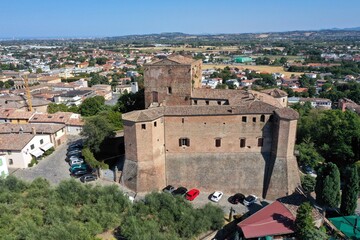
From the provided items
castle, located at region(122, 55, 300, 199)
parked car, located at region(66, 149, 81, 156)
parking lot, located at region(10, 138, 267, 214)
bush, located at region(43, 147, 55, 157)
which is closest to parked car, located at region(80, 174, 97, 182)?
Result: parking lot, located at region(10, 138, 267, 214)

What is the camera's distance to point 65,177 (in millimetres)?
33781

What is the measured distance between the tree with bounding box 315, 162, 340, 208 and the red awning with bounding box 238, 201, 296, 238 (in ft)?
13.2

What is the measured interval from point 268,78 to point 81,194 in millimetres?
95120

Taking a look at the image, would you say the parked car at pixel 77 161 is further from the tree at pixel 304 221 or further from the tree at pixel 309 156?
the tree at pixel 309 156

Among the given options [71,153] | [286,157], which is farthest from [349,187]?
[71,153]

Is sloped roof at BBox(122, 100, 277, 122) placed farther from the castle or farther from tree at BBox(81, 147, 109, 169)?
tree at BBox(81, 147, 109, 169)

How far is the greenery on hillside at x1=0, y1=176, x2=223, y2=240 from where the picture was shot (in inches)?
856

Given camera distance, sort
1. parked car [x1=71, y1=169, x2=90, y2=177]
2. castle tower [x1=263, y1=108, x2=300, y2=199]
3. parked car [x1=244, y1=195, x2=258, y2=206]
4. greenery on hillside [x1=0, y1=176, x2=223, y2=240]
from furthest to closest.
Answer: parked car [x1=71, y1=169, x2=90, y2=177] → parked car [x1=244, y1=195, x2=258, y2=206] → castle tower [x1=263, y1=108, x2=300, y2=199] → greenery on hillside [x1=0, y1=176, x2=223, y2=240]

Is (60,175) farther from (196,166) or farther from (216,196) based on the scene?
(216,196)

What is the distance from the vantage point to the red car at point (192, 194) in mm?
30016

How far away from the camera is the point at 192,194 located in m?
30.3

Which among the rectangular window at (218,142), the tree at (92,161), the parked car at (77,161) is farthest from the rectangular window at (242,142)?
the parked car at (77,161)

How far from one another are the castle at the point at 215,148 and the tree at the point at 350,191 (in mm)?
5154

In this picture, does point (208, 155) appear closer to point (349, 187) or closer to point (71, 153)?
point (349, 187)
